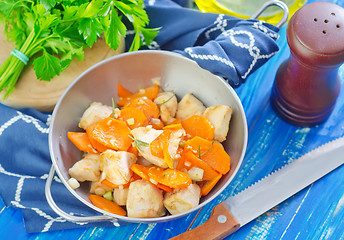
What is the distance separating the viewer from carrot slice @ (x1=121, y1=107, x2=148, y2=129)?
1222 millimetres

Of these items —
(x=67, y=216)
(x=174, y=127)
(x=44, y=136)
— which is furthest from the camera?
(x=44, y=136)

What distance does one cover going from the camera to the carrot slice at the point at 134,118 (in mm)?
1222

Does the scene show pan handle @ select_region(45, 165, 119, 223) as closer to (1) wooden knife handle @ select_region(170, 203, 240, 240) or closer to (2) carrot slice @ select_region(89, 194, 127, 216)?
(2) carrot slice @ select_region(89, 194, 127, 216)

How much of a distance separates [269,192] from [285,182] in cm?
6

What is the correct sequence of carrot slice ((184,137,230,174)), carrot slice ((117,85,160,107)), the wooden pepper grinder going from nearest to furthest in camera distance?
the wooden pepper grinder, carrot slice ((184,137,230,174)), carrot slice ((117,85,160,107))

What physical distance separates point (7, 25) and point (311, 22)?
96cm

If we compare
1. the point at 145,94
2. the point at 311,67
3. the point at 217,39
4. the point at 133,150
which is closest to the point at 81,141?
the point at 133,150

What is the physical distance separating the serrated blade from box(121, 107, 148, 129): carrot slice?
341 millimetres

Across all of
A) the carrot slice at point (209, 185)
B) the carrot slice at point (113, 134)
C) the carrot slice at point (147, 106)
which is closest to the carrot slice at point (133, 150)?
the carrot slice at point (113, 134)

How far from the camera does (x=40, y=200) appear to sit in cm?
129

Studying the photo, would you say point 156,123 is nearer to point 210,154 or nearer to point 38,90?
point 210,154

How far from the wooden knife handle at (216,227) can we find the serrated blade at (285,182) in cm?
2

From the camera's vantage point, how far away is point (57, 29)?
133cm

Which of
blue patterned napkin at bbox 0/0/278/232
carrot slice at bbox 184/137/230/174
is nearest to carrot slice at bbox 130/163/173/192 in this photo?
carrot slice at bbox 184/137/230/174
